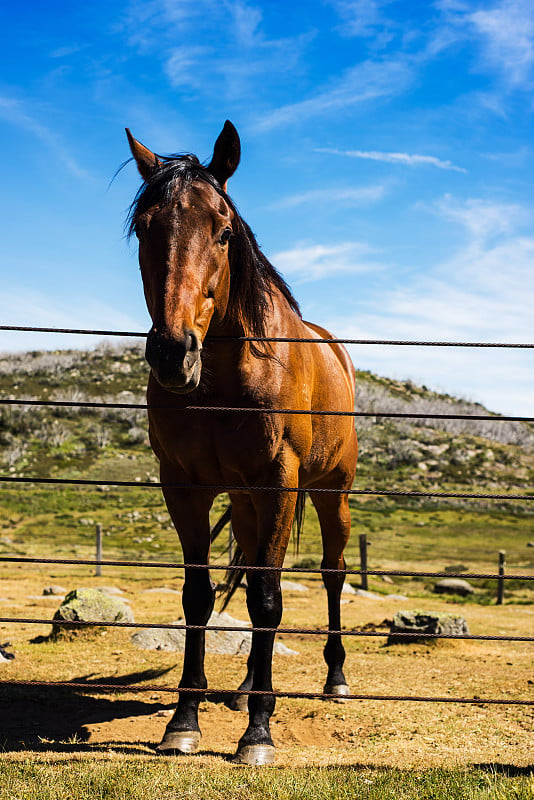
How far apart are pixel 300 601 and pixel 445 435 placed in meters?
69.1

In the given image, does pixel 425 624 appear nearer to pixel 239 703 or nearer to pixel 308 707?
pixel 308 707

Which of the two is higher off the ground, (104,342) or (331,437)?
(104,342)

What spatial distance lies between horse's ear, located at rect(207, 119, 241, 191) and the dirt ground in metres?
3.09

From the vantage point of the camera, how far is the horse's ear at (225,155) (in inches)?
162

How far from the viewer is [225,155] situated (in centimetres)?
418

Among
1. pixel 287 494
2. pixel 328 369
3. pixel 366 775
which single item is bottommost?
pixel 366 775

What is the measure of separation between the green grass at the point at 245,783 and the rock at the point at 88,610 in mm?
4974

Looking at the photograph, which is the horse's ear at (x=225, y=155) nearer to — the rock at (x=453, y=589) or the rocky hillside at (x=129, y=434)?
the rock at (x=453, y=589)

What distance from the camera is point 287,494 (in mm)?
4336

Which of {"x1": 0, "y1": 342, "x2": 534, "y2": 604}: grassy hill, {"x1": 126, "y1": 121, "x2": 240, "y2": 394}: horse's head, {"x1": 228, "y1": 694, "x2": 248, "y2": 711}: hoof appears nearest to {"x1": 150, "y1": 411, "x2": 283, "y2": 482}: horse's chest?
{"x1": 126, "y1": 121, "x2": 240, "y2": 394}: horse's head

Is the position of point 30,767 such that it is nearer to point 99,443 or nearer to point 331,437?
point 331,437

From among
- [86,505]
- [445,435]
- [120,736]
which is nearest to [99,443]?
[86,505]

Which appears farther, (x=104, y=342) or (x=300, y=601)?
(x=104, y=342)

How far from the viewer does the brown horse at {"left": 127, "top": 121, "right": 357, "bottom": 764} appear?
3629 millimetres
